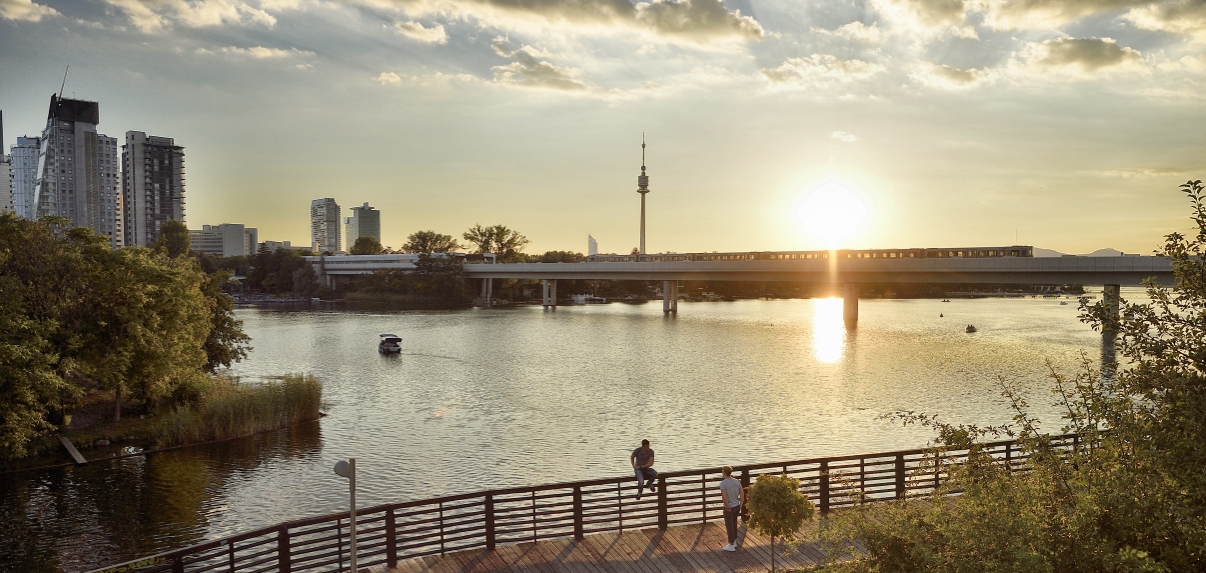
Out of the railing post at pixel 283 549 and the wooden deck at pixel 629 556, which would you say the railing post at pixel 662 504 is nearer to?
the wooden deck at pixel 629 556

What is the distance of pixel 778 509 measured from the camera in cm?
1496

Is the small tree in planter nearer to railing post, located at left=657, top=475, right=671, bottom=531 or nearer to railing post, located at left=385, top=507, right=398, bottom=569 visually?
railing post, located at left=657, top=475, right=671, bottom=531

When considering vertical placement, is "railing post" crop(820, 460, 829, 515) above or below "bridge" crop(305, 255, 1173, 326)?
below

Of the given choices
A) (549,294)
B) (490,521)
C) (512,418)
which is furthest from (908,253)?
(490,521)

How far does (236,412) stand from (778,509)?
104ft

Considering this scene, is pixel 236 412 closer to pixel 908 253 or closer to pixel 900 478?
pixel 900 478

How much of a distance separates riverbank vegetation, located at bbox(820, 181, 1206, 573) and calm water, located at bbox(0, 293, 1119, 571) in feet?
64.7

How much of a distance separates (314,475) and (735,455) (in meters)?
18.2

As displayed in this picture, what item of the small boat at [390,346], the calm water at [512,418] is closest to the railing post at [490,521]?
the calm water at [512,418]

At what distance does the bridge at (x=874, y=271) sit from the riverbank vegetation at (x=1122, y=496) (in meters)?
38.1

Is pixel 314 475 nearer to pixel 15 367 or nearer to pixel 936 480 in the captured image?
pixel 15 367

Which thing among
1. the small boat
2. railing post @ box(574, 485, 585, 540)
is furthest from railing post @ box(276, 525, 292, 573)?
the small boat

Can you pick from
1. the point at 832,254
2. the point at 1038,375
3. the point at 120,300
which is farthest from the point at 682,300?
the point at 120,300

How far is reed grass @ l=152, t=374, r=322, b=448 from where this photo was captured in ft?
118
